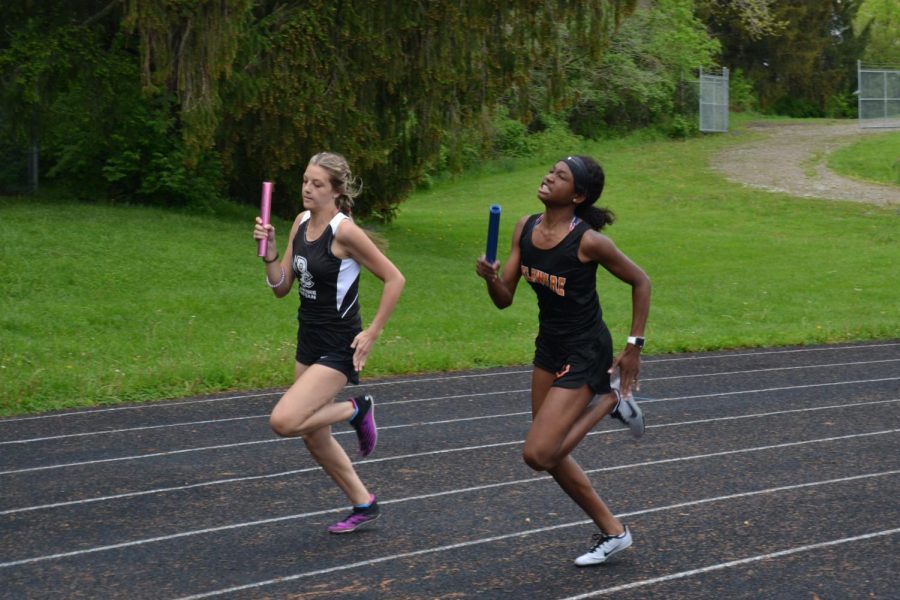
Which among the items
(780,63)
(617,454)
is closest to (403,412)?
(617,454)

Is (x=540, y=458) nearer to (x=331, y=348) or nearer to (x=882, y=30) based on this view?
(x=331, y=348)

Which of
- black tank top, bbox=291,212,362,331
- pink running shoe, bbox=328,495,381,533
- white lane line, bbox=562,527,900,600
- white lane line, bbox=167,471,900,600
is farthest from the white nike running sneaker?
black tank top, bbox=291,212,362,331

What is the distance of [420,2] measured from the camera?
22.3 metres

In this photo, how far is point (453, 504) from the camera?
289 inches

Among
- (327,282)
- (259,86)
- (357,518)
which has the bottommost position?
(357,518)

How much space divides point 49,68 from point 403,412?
12714 mm

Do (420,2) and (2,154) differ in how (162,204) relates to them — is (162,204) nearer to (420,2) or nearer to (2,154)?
(2,154)

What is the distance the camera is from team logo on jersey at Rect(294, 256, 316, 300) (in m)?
6.57

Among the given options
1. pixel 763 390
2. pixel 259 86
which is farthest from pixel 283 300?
pixel 763 390

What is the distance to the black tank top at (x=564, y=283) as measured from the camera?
6.05m

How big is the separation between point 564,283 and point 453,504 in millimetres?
1851

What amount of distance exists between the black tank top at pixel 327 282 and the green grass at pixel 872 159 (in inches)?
1282

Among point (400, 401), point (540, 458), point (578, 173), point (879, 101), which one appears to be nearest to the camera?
point (540, 458)

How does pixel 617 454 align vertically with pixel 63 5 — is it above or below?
below
